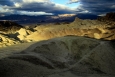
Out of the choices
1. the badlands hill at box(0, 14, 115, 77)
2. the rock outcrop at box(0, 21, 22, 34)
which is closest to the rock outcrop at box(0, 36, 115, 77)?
the badlands hill at box(0, 14, 115, 77)

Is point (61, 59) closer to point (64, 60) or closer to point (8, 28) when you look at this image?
point (64, 60)

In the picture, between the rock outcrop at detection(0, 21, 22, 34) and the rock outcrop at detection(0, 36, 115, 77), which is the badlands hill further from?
the rock outcrop at detection(0, 21, 22, 34)

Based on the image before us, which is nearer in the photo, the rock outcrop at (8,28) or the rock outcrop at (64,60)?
the rock outcrop at (64,60)

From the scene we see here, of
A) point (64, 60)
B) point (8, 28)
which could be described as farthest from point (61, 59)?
point (8, 28)

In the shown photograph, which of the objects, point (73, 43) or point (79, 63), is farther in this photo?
point (73, 43)

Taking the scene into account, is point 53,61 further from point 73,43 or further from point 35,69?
point 73,43

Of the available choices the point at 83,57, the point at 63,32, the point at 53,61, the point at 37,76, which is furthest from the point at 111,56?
the point at 63,32

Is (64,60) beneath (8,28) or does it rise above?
above

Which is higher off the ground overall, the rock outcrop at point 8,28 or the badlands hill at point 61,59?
the badlands hill at point 61,59

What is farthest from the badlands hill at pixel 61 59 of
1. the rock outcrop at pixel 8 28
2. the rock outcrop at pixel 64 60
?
the rock outcrop at pixel 8 28

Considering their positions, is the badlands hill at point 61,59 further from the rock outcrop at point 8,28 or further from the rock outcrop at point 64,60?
the rock outcrop at point 8,28

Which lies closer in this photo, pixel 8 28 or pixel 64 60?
pixel 64 60
